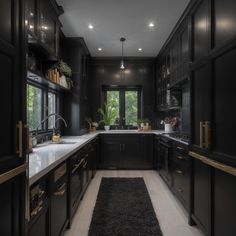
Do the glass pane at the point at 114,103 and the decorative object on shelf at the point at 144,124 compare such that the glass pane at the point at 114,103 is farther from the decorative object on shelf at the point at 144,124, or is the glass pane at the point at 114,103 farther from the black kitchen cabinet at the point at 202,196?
the black kitchen cabinet at the point at 202,196

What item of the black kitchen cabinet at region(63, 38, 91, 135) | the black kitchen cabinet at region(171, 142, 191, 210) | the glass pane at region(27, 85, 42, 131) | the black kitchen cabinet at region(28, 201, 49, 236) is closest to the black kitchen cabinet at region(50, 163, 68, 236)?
the black kitchen cabinet at region(28, 201, 49, 236)

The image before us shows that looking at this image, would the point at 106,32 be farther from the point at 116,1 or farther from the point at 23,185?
the point at 23,185

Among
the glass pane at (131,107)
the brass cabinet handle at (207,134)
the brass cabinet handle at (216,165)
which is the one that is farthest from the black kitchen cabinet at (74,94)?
the brass cabinet handle at (207,134)

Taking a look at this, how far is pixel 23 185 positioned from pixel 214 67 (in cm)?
172

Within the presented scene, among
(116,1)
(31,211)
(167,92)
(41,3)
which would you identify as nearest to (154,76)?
(167,92)

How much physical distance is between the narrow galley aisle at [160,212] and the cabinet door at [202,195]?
279 millimetres

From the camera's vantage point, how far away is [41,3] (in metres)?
2.60

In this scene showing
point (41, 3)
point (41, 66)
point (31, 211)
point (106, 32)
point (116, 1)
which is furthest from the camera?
point (106, 32)

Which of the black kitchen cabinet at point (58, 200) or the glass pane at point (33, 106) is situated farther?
the glass pane at point (33, 106)

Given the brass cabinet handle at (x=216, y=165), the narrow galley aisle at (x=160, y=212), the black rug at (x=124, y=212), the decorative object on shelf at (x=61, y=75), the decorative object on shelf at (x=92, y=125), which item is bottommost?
the narrow galley aisle at (x=160, y=212)

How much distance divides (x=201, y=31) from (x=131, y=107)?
4.04 meters

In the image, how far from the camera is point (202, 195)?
2.17 meters

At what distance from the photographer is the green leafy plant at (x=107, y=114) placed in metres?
5.91

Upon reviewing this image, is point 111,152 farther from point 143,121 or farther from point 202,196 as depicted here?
point 202,196
